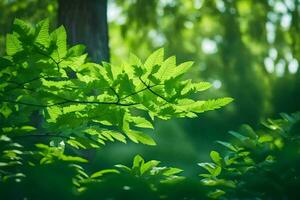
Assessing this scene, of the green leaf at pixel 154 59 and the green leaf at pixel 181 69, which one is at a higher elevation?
the green leaf at pixel 154 59

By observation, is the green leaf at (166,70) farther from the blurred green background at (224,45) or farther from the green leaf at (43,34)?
the blurred green background at (224,45)

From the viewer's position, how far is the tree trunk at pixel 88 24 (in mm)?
3182

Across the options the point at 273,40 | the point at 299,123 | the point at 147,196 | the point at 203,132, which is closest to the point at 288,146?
the point at 299,123

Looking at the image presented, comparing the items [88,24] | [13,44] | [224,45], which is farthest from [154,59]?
[224,45]

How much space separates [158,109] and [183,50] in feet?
17.1

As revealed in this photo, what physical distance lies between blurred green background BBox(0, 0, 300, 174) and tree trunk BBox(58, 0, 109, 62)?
167cm

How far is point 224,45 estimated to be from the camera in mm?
6488

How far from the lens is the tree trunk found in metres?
3.18

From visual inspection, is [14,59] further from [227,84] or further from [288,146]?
[227,84]

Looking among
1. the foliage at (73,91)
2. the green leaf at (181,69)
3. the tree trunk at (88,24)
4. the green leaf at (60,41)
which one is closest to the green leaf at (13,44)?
the foliage at (73,91)

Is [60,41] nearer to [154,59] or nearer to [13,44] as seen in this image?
[13,44]

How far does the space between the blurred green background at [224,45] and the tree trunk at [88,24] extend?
1671 millimetres

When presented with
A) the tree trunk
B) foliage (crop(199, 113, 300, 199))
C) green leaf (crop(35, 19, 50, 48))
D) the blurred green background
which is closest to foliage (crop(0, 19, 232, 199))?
green leaf (crop(35, 19, 50, 48))

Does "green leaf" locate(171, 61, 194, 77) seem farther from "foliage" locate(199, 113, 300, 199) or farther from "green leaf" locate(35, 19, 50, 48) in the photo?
"green leaf" locate(35, 19, 50, 48)
